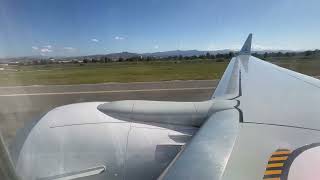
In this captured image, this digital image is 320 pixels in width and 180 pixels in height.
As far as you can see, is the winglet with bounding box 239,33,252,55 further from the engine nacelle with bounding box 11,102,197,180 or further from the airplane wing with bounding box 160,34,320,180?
the engine nacelle with bounding box 11,102,197,180

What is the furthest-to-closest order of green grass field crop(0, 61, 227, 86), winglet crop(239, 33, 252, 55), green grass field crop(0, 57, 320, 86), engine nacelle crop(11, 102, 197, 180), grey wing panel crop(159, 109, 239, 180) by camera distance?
green grass field crop(0, 57, 320, 86) < green grass field crop(0, 61, 227, 86) < winglet crop(239, 33, 252, 55) < engine nacelle crop(11, 102, 197, 180) < grey wing panel crop(159, 109, 239, 180)

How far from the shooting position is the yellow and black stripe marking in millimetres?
1246

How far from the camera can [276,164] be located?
1.36 m

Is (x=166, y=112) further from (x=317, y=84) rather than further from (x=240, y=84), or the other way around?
(x=317, y=84)

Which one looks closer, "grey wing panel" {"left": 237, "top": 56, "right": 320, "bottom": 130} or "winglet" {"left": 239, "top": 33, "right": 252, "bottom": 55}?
"grey wing panel" {"left": 237, "top": 56, "right": 320, "bottom": 130}

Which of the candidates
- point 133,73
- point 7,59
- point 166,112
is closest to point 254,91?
point 166,112

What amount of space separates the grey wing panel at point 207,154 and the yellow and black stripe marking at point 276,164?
0.18 m

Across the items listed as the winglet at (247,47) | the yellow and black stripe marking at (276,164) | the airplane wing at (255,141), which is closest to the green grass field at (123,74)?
the winglet at (247,47)

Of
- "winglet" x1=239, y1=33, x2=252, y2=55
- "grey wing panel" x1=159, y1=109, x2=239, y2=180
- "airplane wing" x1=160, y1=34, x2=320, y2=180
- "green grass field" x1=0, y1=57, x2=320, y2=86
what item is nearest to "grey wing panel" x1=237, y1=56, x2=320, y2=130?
"airplane wing" x1=160, y1=34, x2=320, y2=180

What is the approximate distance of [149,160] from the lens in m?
2.06

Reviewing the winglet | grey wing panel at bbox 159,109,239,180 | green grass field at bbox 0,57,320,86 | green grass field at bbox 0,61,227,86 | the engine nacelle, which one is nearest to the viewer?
grey wing panel at bbox 159,109,239,180

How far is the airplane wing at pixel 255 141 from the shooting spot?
1.26 metres

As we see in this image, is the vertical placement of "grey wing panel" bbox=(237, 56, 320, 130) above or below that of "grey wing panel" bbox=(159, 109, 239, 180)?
above

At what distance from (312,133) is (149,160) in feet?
3.31
